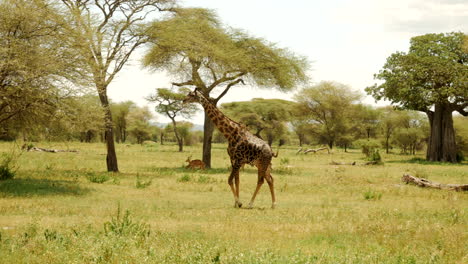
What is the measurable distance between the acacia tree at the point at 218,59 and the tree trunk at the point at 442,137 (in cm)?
1609

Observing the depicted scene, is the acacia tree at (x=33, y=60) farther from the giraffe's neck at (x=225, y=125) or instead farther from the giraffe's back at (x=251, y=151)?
the giraffe's back at (x=251, y=151)

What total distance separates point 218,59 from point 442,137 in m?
23.3

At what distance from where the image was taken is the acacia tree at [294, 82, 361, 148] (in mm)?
66875

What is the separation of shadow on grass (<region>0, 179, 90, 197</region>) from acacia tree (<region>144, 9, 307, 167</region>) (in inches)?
412

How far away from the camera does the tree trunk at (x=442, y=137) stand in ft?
123

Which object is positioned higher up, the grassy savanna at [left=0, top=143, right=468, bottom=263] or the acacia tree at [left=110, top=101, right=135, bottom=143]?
the acacia tree at [left=110, top=101, right=135, bottom=143]

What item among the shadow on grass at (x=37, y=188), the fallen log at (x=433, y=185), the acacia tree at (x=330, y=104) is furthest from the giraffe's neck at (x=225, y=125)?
the acacia tree at (x=330, y=104)

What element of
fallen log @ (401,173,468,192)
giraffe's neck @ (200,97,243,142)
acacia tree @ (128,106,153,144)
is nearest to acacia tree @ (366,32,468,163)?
fallen log @ (401,173,468,192)

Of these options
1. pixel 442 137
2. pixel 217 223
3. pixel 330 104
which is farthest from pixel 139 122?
pixel 217 223

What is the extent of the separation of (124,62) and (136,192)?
27.2 ft

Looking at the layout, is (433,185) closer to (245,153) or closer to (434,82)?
(245,153)

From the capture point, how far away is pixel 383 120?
Result: 6334cm

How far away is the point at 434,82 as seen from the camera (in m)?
36.1

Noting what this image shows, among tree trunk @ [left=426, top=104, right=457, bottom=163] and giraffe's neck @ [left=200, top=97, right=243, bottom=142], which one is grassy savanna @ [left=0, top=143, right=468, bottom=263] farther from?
tree trunk @ [left=426, top=104, right=457, bottom=163]
